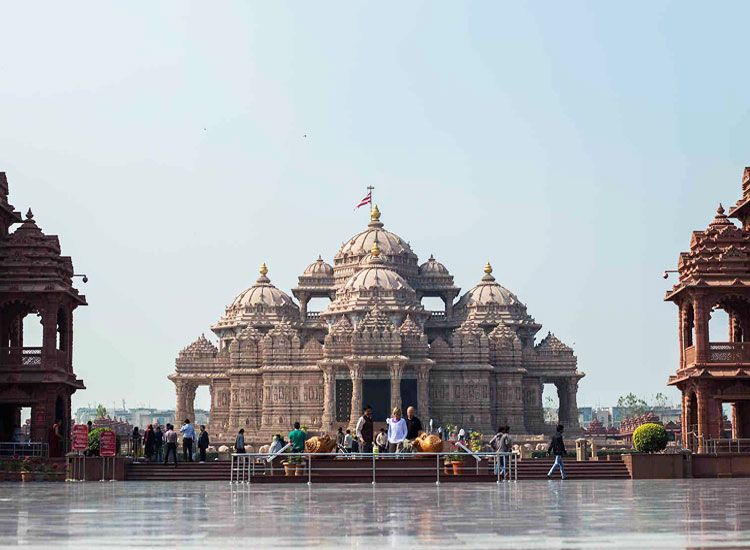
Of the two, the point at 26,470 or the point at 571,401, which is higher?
the point at 571,401

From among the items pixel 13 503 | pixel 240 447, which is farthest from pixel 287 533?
pixel 240 447

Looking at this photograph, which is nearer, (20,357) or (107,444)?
(107,444)

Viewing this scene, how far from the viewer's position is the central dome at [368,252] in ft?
→ 378

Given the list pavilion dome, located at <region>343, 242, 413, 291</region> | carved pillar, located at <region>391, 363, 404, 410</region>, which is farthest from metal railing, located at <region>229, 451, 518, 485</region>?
pavilion dome, located at <region>343, 242, 413, 291</region>

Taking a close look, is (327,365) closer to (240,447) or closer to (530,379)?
(530,379)

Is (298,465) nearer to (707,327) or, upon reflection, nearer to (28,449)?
(28,449)

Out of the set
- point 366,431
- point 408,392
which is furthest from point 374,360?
point 366,431

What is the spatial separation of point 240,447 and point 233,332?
6529cm

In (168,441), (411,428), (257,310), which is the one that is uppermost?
(257,310)

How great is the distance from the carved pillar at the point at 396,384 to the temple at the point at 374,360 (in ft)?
0.28

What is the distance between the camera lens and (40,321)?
179ft

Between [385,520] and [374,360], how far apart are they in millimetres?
77015

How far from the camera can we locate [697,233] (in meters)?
54.7

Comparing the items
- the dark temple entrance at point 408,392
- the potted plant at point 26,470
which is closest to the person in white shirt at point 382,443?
the potted plant at point 26,470
